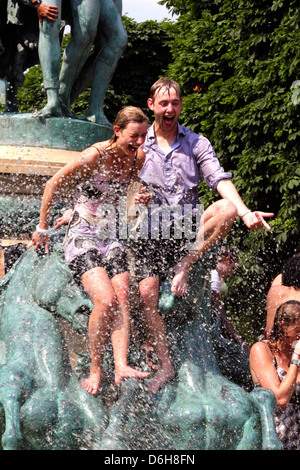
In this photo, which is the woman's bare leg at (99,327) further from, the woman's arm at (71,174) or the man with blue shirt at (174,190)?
the woman's arm at (71,174)

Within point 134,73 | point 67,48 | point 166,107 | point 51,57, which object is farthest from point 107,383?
point 134,73

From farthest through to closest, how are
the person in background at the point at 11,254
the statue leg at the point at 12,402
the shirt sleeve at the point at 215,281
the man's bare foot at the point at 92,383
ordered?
the shirt sleeve at the point at 215,281 < the person in background at the point at 11,254 < the man's bare foot at the point at 92,383 < the statue leg at the point at 12,402

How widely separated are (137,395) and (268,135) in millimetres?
7751

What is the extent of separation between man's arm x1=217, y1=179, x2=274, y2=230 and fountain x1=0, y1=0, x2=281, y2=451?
0.31 meters

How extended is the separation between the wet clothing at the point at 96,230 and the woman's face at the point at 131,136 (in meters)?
0.12

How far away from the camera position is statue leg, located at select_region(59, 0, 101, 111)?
5473 mm

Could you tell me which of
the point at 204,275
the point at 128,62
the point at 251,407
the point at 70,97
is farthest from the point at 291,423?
the point at 128,62

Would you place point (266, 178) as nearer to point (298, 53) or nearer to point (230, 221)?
point (298, 53)

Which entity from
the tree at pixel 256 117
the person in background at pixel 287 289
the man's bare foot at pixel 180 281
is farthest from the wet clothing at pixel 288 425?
the tree at pixel 256 117

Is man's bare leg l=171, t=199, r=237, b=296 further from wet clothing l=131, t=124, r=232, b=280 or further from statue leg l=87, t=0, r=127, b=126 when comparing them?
statue leg l=87, t=0, r=127, b=126

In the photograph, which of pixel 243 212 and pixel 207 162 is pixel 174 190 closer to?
pixel 207 162

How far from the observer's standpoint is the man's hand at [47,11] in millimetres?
5266

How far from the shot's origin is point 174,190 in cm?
394

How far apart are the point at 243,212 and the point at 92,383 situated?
1070 millimetres
